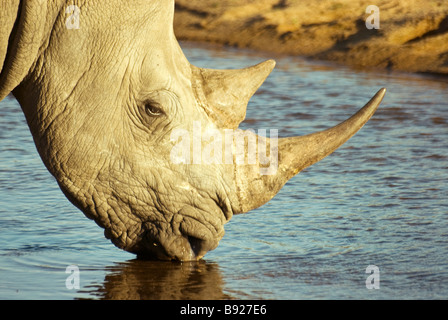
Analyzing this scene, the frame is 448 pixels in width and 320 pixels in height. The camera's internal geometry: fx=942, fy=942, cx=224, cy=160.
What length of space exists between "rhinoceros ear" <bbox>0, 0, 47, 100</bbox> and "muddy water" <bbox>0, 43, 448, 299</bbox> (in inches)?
52.0

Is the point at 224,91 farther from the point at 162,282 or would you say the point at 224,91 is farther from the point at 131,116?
the point at 162,282

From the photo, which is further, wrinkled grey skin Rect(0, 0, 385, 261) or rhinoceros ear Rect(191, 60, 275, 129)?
rhinoceros ear Rect(191, 60, 275, 129)

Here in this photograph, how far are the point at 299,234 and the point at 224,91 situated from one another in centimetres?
161

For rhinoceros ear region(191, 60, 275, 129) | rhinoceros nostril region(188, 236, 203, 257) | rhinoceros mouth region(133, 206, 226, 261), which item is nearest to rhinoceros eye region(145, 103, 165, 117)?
rhinoceros ear region(191, 60, 275, 129)

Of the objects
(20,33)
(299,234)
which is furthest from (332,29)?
(20,33)

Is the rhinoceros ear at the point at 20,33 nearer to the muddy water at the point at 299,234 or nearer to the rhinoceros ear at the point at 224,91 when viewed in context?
the rhinoceros ear at the point at 224,91

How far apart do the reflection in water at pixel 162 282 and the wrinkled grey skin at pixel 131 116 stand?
10.4 inches

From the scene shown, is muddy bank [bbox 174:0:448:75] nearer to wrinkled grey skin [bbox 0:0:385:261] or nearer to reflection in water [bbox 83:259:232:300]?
reflection in water [bbox 83:259:232:300]

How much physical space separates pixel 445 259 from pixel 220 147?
1670 mm

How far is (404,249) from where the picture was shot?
19.3ft

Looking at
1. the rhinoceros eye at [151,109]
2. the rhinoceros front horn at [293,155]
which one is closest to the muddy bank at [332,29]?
the rhinoceros front horn at [293,155]

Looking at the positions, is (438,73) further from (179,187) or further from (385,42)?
(179,187)

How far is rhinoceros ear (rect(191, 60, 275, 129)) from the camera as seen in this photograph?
4953 mm

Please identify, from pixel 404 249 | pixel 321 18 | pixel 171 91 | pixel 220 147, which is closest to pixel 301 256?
pixel 404 249
